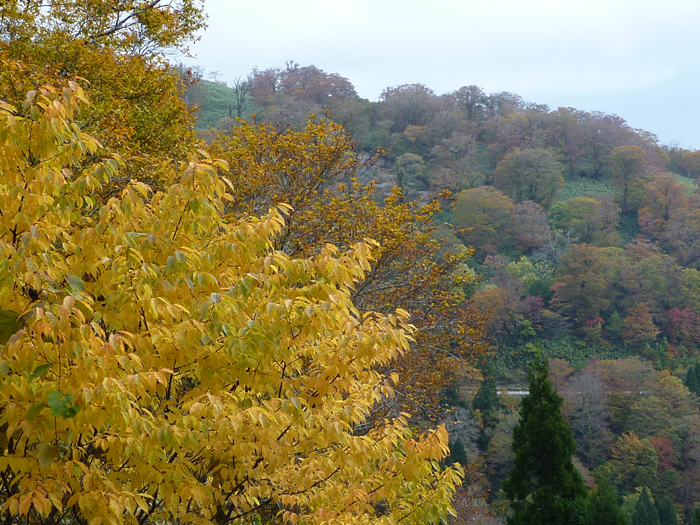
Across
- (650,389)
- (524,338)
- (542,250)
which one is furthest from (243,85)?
(650,389)

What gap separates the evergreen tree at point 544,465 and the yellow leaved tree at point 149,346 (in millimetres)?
10915

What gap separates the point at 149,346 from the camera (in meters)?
3.15

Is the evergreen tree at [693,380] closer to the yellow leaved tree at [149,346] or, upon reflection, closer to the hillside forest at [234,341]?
the hillside forest at [234,341]

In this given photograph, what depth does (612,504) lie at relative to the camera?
13109mm

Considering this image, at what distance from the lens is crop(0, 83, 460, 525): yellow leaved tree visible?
2.73 metres

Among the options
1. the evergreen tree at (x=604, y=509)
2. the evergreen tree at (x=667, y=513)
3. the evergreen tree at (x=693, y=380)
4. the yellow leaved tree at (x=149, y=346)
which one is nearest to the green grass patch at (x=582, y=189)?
the evergreen tree at (x=693, y=380)

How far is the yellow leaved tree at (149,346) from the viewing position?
2.73m

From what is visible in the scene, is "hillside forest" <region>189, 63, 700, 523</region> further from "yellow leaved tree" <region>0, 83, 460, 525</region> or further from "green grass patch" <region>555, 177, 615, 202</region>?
"yellow leaved tree" <region>0, 83, 460, 525</region>

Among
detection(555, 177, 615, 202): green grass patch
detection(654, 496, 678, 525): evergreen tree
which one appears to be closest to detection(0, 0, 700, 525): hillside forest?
detection(654, 496, 678, 525): evergreen tree

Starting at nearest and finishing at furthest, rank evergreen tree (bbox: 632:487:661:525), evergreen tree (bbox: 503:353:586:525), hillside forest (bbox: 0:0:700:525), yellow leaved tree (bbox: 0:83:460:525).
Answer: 1. yellow leaved tree (bbox: 0:83:460:525)
2. hillside forest (bbox: 0:0:700:525)
3. evergreen tree (bbox: 503:353:586:525)
4. evergreen tree (bbox: 632:487:661:525)

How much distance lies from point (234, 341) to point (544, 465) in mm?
12638

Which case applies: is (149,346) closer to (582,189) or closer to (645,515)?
(645,515)

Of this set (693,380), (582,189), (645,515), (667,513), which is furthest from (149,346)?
(582,189)

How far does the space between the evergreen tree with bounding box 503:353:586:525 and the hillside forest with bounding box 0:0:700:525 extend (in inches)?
2.0
